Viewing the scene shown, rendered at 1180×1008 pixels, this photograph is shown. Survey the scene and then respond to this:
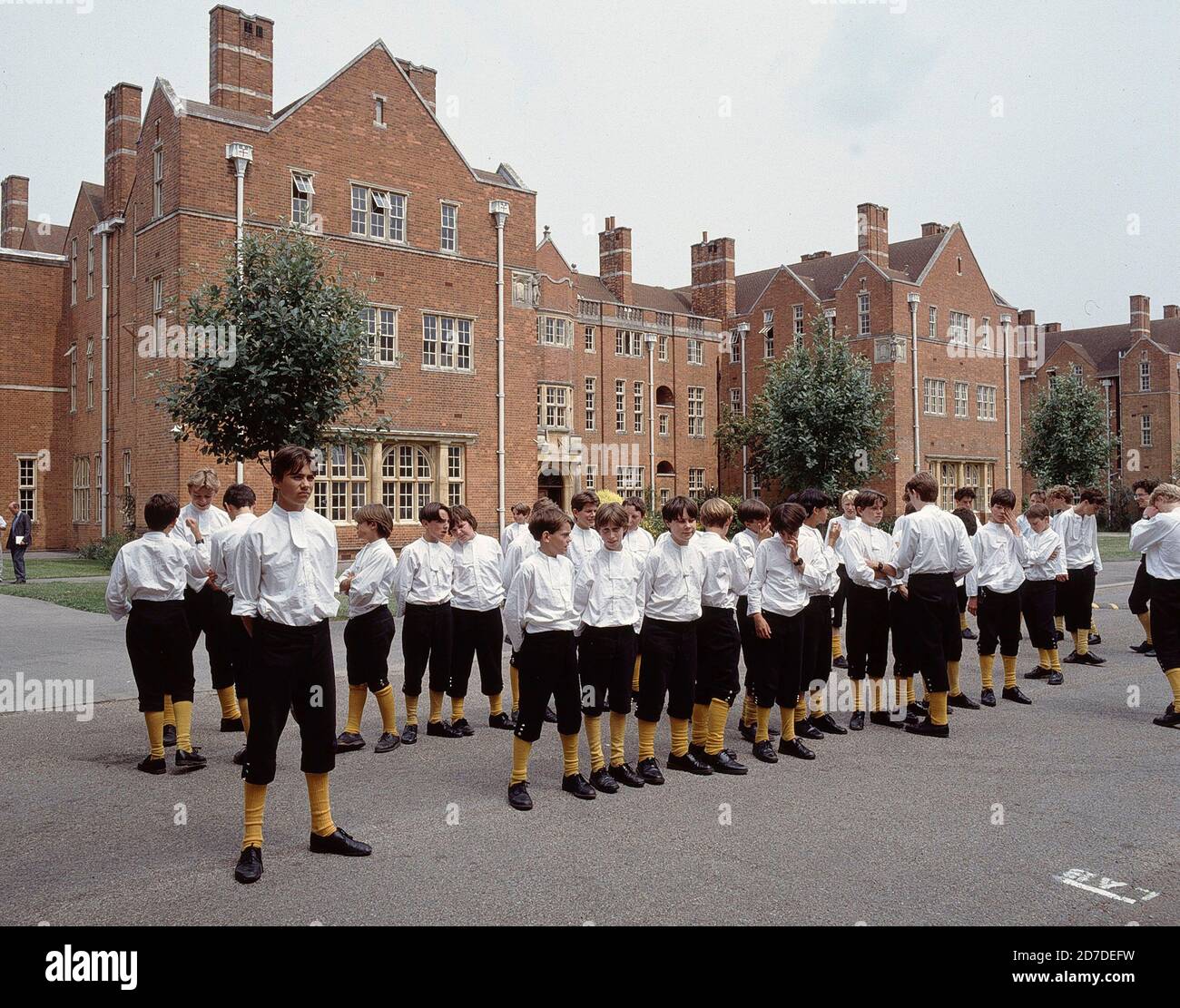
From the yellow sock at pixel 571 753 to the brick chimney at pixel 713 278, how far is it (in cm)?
5281

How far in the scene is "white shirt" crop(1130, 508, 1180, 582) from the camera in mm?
8992

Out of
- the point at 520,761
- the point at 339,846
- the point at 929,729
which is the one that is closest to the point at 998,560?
the point at 929,729

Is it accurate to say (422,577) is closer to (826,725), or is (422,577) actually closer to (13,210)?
(826,725)

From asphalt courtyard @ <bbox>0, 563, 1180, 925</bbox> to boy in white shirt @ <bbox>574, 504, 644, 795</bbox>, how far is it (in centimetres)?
38

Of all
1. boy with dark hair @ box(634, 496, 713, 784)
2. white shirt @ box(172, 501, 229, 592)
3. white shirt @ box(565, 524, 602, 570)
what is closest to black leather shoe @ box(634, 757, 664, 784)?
boy with dark hair @ box(634, 496, 713, 784)

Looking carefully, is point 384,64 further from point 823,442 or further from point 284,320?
point 823,442

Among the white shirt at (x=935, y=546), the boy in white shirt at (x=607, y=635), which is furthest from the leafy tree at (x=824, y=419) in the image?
the boy in white shirt at (x=607, y=635)

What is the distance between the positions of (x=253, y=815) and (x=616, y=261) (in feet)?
172

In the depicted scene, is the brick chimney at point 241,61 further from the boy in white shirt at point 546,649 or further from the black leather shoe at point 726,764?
the black leather shoe at point 726,764

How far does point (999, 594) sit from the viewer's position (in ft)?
32.6

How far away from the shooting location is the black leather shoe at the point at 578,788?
6383 millimetres

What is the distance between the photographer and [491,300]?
30641 mm

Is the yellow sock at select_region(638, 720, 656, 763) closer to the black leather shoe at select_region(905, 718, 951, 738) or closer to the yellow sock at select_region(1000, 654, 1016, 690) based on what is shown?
the black leather shoe at select_region(905, 718, 951, 738)

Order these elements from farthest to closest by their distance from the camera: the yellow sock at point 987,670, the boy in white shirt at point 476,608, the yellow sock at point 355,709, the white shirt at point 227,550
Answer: the yellow sock at point 987,670, the boy in white shirt at point 476,608, the yellow sock at point 355,709, the white shirt at point 227,550
